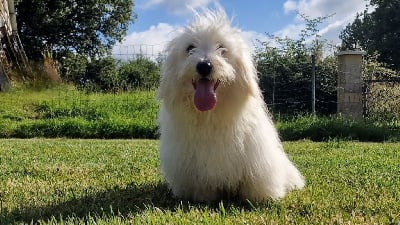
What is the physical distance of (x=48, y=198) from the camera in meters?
4.12

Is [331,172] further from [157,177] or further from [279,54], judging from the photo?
[279,54]

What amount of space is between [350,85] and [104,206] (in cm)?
927

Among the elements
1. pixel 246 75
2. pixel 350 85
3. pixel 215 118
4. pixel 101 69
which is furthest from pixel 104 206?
pixel 101 69

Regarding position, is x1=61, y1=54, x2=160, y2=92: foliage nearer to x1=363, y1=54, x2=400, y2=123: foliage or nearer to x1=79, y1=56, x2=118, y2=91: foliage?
x1=79, y1=56, x2=118, y2=91: foliage

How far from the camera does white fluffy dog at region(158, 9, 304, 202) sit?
357 centimetres

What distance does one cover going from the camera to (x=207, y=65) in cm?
346

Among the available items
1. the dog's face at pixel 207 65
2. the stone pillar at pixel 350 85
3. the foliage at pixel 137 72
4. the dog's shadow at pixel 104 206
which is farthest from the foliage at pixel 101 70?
the dog's face at pixel 207 65

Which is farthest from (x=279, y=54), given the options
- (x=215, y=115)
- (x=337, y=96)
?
(x=215, y=115)

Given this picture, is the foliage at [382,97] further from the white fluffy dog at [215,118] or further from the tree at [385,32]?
the tree at [385,32]

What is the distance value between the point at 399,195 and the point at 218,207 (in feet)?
4.79

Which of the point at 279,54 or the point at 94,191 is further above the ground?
the point at 279,54

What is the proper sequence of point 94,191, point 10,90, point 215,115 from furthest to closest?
point 10,90
point 94,191
point 215,115

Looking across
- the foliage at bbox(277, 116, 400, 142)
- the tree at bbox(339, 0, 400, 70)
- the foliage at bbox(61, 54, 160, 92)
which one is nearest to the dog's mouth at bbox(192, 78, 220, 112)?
the foliage at bbox(277, 116, 400, 142)

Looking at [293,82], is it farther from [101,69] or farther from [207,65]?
[101,69]
